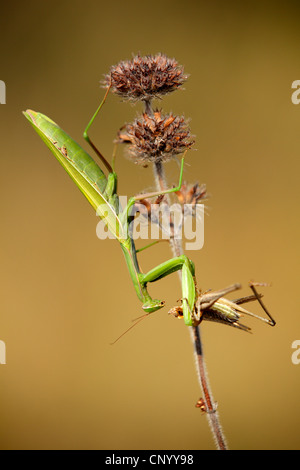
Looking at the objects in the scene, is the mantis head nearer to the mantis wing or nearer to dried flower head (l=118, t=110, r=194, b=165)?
the mantis wing

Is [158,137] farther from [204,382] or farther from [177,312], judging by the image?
[204,382]

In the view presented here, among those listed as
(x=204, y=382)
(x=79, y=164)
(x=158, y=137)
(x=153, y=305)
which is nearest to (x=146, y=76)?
(x=158, y=137)

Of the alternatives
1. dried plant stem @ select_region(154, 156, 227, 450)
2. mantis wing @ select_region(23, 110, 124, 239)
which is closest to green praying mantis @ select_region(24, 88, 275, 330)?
mantis wing @ select_region(23, 110, 124, 239)

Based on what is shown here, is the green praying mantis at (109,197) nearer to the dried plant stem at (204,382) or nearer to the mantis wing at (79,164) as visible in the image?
the mantis wing at (79,164)

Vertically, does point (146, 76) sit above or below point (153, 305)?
above

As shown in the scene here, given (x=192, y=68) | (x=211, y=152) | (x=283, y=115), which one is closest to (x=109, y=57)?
(x=192, y=68)
